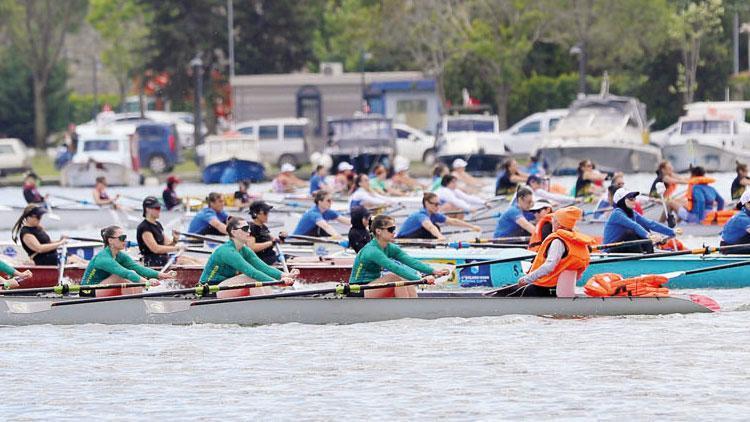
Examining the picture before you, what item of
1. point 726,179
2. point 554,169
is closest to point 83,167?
point 554,169

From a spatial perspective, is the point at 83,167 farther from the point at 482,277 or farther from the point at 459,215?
the point at 482,277

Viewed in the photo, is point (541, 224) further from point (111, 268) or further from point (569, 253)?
point (111, 268)

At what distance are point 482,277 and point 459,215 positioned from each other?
6.74 m

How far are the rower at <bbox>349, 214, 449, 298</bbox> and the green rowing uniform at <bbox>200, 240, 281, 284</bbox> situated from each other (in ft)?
3.74

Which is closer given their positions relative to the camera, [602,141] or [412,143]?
[602,141]

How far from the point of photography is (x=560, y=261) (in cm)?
1920

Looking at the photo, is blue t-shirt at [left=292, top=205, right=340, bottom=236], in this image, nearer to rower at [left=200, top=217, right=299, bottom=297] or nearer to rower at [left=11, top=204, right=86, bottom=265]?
rower at [left=11, top=204, right=86, bottom=265]

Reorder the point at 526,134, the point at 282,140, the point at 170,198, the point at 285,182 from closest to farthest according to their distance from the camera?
the point at 170,198
the point at 285,182
the point at 282,140
the point at 526,134

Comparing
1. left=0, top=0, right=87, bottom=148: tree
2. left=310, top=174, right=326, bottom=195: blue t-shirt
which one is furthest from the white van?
left=310, top=174, right=326, bottom=195: blue t-shirt

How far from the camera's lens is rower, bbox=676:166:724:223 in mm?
29172

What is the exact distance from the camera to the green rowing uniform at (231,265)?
19.9 m

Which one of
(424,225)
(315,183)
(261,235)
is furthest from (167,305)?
(315,183)

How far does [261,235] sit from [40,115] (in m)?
48.2

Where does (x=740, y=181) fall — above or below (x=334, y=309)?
above
